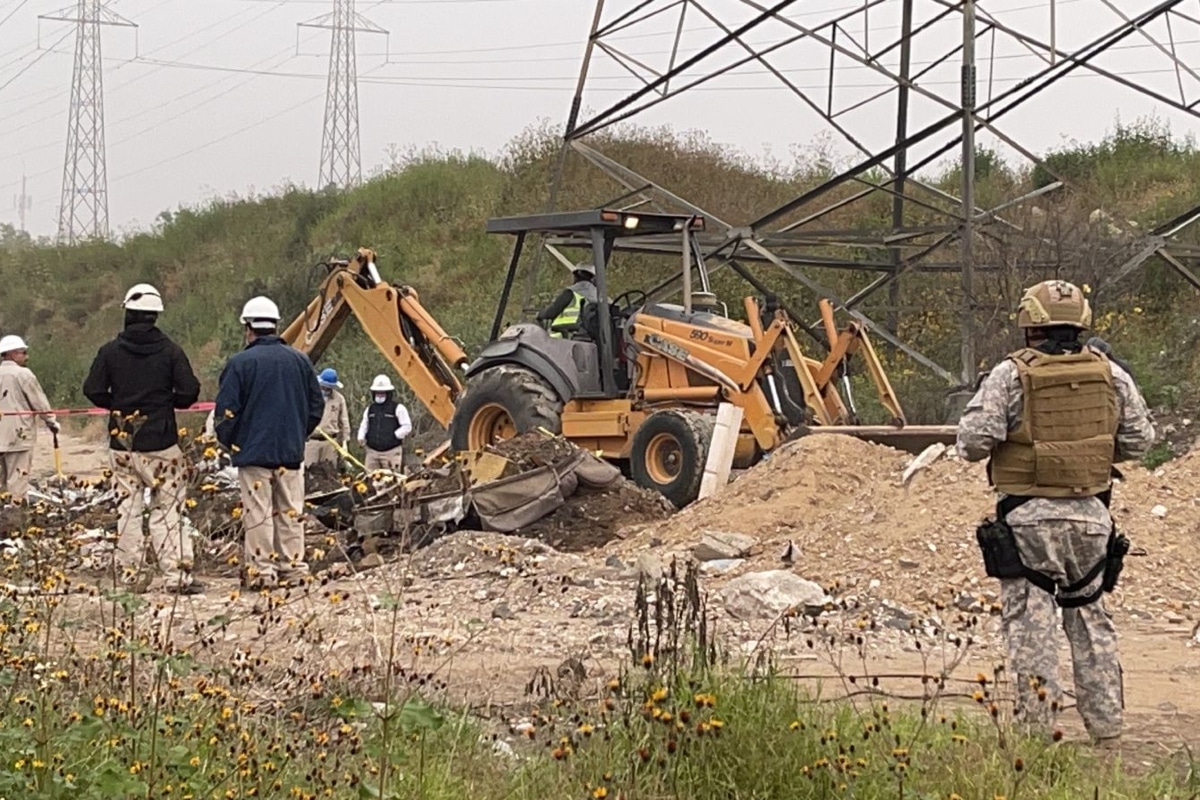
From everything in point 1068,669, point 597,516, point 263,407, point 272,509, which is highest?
point 263,407

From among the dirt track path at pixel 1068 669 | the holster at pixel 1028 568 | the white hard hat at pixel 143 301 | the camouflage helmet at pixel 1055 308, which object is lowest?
the dirt track path at pixel 1068 669

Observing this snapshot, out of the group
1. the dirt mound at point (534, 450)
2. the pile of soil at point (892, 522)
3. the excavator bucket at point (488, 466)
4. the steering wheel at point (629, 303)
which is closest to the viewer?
the pile of soil at point (892, 522)

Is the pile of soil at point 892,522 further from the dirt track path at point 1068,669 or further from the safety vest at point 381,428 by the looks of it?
the safety vest at point 381,428

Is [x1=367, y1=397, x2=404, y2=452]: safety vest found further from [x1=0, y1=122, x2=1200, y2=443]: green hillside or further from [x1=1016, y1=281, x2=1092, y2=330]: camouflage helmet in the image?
[x1=1016, y1=281, x2=1092, y2=330]: camouflage helmet

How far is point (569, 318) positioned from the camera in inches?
566

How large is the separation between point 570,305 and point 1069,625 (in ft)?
28.1

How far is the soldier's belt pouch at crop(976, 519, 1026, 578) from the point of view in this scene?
594 centimetres

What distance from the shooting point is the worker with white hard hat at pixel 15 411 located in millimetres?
13180

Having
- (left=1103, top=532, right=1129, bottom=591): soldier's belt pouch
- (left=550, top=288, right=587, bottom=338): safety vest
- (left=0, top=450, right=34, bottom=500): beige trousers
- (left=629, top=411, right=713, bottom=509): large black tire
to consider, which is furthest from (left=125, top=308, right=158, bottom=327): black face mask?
(left=1103, top=532, right=1129, bottom=591): soldier's belt pouch

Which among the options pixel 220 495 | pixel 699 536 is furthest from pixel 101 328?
pixel 699 536

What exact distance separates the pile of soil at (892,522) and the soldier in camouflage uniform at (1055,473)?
3.03 metres

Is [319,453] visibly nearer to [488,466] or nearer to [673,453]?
[488,466]

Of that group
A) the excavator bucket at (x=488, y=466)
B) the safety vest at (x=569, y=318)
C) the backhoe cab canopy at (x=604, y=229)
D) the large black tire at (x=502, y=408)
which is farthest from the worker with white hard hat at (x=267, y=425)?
the safety vest at (x=569, y=318)

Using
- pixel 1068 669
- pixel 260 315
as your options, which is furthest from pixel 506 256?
pixel 1068 669
